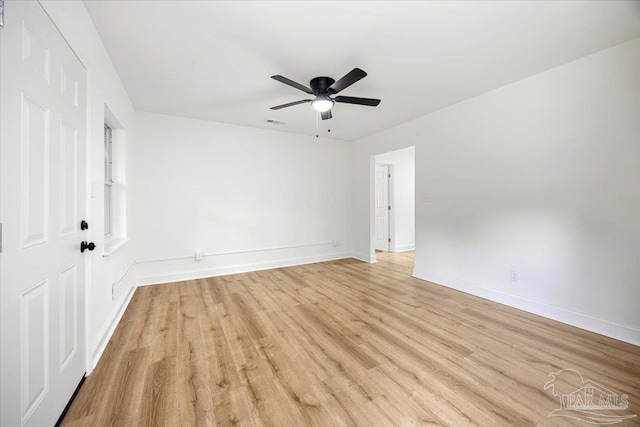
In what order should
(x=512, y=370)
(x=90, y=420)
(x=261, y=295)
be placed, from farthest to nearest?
(x=261, y=295)
(x=512, y=370)
(x=90, y=420)

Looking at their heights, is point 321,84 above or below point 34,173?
above

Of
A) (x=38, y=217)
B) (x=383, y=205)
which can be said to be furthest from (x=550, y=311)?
(x=38, y=217)

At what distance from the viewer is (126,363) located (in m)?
1.90

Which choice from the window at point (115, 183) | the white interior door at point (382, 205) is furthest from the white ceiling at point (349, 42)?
the white interior door at point (382, 205)

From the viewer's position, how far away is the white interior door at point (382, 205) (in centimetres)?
639

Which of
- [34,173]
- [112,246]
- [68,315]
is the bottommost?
[68,315]

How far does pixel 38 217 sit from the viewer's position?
1.18 metres

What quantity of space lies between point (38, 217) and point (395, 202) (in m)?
6.13

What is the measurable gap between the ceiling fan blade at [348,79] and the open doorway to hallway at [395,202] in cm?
383

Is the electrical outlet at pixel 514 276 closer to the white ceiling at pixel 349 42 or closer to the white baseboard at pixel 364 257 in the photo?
the white ceiling at pixel 349 42

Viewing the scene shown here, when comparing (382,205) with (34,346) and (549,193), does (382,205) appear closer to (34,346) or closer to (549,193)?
(549,193)

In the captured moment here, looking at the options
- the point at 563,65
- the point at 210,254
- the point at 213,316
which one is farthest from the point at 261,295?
the point at 563,65

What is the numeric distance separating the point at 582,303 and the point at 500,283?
2.37ft

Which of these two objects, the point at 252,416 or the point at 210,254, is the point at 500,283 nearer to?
the point at 252,416
